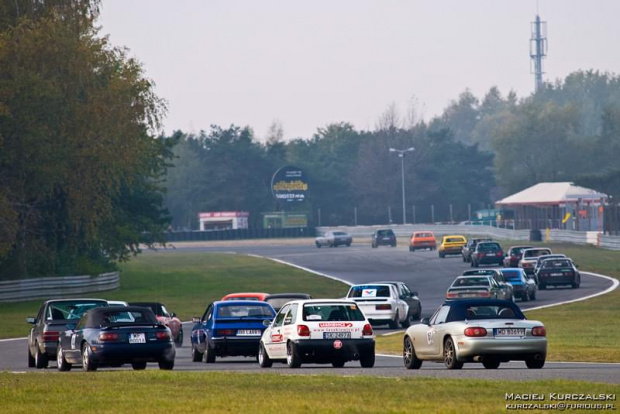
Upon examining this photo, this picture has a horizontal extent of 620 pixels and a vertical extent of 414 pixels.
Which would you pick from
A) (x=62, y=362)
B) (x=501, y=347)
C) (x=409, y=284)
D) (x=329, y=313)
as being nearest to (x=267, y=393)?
(x=501, y=347)

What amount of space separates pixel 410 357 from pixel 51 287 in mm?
37720

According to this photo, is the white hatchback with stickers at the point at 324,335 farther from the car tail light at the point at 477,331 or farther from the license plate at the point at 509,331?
the license plate at the point at 509,331

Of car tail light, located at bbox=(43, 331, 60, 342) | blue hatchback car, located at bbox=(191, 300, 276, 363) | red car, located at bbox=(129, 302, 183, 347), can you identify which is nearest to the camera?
car tail light, located at bbox=(43, 331, 60, 342)

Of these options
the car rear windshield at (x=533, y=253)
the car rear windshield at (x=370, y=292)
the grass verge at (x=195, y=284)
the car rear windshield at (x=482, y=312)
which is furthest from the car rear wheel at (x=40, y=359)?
the car rear windshield at (x=533, y=253)

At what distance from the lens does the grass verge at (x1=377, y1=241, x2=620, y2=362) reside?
27.8 meters

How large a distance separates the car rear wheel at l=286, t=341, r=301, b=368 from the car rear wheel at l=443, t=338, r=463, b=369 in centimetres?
289

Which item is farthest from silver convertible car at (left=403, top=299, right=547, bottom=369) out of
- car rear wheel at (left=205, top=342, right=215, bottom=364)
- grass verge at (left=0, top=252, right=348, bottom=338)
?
grass verge at (left=0, top=252, right=348, bottom=338)

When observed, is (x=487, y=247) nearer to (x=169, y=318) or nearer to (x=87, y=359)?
(x=169, y=318)

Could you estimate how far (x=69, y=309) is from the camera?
1131 inches

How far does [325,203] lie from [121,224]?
102 metres

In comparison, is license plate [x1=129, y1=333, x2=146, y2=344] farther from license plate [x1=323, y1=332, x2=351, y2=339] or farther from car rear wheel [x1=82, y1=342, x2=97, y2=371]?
license plate [x1=323, y1=332, x2=351, y2=339]

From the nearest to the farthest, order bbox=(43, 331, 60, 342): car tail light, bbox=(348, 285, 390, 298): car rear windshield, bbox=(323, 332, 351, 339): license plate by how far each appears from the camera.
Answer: bbox=(323, 332, 351, 339): license plate, bbox=(43, 331, 60, 342): car tail light, bbox=(348, 285, 390, 298): car rear windshield

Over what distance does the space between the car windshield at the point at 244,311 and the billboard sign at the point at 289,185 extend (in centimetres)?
12576

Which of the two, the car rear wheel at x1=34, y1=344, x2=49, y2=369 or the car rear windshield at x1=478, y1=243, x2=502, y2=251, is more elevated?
the car rear windshield at x1=478, y1=243, x2=502, y2=251
